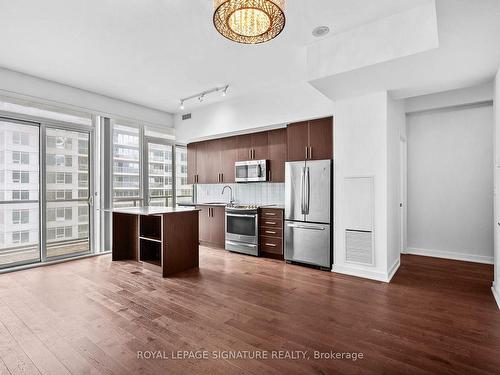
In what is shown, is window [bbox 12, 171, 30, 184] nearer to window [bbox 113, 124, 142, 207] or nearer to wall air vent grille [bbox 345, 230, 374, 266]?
window [bbox 113, 124, 142, 207]

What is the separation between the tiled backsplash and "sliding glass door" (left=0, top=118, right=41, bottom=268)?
3.29 meters

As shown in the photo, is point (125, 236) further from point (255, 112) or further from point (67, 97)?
point (255, 112)

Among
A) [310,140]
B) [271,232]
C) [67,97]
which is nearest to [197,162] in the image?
[271,232]

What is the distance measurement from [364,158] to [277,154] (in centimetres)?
172

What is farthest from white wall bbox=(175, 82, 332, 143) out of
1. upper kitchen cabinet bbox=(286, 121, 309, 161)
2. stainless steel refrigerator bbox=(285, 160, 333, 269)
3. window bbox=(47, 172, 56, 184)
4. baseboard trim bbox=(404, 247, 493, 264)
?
baseboard trim bbox=(404, 247, 493, 264)

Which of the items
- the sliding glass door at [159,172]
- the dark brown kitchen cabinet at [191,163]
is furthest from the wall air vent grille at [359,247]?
the sliding glass door at [159,172]

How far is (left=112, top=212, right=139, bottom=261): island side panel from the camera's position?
15.8 ft

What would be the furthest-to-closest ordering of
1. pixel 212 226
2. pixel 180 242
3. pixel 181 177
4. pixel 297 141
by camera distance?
pixel 181 177 → pixel 212 226 → pixel 297 141 → pixel 180 242

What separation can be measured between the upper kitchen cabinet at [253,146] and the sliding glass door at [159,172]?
1.78 meters

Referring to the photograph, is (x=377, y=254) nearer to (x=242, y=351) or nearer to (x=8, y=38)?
(x=242, y=351)

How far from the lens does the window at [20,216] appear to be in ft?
13.9

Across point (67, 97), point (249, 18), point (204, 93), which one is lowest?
point (249, 18)

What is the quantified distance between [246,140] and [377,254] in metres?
3.13

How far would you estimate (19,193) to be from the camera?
4281 millimetres
